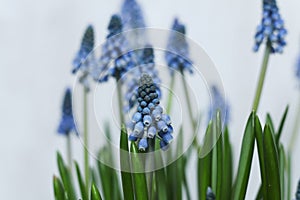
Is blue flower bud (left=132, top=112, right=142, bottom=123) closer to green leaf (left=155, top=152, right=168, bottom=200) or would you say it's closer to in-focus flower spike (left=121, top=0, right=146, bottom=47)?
green leaf (left=155, top=152, right=168, bottom=200)

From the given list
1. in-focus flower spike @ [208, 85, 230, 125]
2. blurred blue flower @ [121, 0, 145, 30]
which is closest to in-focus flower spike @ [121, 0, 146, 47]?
blurred blue flower @ [121, 0, 145, 30]

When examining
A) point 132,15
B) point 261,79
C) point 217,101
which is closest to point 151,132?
point 217,101

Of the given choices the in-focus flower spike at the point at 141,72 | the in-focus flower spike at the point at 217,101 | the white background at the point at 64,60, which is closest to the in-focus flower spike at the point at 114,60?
the in-focus flower spike at the point at 141,72

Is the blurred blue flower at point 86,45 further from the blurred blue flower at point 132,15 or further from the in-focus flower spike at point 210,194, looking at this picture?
the in-focus flower spike at point 210,194

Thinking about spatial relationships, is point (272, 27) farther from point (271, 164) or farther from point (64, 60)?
point (64, 60)

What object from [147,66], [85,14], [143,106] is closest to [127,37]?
[147,66]

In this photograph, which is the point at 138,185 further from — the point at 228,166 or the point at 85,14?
the point at 85,14
